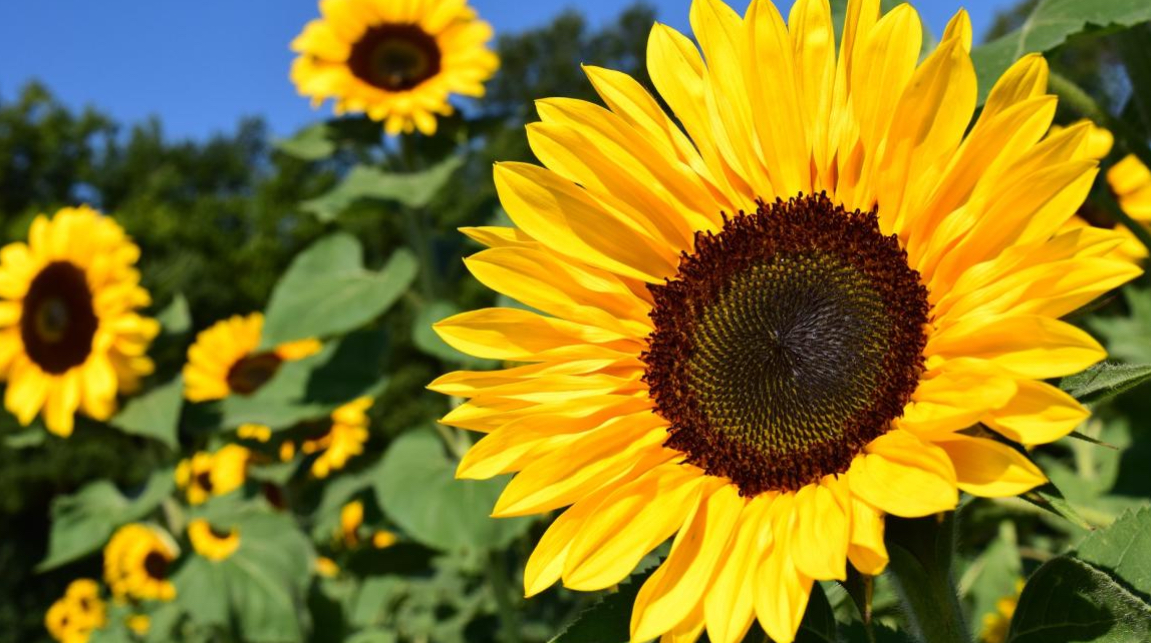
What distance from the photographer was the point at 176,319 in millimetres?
3801

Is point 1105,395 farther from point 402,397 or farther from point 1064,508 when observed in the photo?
point 402,397

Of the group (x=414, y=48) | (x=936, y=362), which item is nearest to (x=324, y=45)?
(x=414, y=48)

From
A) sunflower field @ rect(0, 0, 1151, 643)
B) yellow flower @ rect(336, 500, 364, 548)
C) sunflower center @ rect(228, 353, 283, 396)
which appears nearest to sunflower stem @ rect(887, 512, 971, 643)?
sunflower field @ rect(0, 0, 1151, 643)

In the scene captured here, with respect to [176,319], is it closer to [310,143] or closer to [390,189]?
[310,143]

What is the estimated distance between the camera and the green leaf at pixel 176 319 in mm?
3764

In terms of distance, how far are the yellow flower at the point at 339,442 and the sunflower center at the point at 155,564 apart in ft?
4.22

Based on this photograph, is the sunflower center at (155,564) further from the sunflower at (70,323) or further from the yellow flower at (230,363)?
the sunflower at (70,323)

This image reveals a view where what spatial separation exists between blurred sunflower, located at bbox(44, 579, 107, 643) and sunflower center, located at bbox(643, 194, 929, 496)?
6.66 m

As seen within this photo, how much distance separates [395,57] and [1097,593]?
123 inches

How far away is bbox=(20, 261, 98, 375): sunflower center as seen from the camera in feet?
12.1

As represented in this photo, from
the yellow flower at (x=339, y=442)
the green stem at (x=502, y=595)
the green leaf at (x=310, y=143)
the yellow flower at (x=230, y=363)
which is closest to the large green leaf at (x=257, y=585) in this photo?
the green stem at (x=502, y=595)

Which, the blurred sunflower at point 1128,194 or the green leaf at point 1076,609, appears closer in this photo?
the green leaf at point 1076,609

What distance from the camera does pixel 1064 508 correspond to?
40.0 inches

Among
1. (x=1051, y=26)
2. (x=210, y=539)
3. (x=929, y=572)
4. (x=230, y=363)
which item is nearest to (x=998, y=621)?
(x=1051, y=26)
